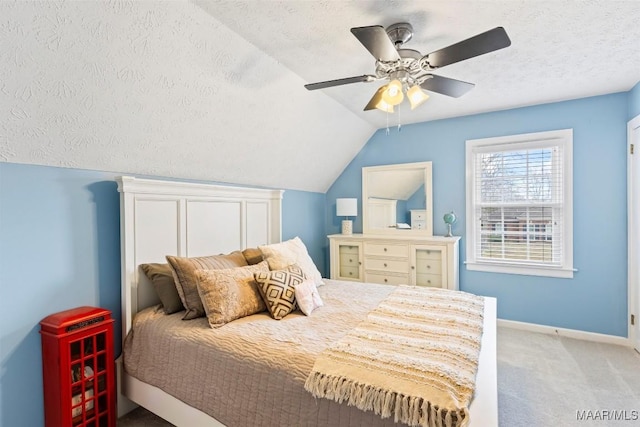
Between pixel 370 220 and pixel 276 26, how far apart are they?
285cm

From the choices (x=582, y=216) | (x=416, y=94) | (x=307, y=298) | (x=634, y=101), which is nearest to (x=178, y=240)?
(x=307, y=298)

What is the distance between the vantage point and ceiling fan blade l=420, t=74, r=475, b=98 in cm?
195

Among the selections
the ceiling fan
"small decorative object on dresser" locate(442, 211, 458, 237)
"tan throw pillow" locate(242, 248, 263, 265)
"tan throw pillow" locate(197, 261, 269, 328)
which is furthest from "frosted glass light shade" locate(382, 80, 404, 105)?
"small decorative object on dresser" locate(442, 211, 458, 237)

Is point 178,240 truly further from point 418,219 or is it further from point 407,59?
point 418,219

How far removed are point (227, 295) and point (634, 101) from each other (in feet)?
12.7

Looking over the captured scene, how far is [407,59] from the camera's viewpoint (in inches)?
70.4

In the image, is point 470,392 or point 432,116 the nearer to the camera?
point 470,392

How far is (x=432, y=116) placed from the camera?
3.75 metres

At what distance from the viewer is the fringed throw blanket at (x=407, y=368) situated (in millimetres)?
1146

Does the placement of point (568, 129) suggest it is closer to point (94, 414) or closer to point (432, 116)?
point (432, 116)

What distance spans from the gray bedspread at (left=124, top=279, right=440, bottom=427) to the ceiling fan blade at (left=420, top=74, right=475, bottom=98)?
1.52 metres

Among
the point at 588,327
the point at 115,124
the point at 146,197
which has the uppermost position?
the point at 115,124

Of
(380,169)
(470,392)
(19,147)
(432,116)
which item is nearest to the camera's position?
(470,392)

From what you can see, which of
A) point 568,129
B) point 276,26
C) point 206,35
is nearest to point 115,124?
point 206,35
